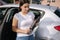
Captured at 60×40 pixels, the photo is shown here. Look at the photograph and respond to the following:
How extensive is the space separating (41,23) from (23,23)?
481mm

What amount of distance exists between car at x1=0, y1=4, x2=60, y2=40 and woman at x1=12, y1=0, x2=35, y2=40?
31cm

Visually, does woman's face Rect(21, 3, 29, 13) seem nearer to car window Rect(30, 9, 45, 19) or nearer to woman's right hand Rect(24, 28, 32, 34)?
woman's right hand Rect(24, 28, 32, 34)

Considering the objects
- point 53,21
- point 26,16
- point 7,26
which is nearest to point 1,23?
point 7,26

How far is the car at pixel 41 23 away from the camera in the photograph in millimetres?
5090

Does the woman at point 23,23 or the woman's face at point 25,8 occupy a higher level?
the woman's face at point 25,8

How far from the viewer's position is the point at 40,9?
5.44 m

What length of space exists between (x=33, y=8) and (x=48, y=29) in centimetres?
65

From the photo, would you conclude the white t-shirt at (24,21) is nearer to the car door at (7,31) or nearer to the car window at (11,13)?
Result: the car door at (7,31)

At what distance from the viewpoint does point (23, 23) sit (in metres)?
4.88

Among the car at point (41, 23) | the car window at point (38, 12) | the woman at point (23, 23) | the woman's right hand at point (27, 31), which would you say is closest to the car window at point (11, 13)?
the car at point (41, 23)

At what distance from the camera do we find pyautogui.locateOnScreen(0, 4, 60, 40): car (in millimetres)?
5090

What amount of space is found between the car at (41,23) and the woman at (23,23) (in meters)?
0.31

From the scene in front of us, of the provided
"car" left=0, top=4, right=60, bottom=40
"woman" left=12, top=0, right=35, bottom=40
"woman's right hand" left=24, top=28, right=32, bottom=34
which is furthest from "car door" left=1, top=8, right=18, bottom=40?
"woman's right hand" left=24, top=28, right=32, bottom=34

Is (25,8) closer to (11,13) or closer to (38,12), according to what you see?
(38,12)
